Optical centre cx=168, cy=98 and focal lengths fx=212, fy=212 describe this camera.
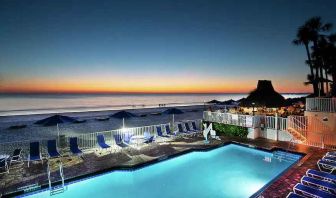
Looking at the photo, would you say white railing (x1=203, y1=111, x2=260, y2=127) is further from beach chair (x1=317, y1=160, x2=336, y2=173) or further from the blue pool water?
beach chair (x1=317, y1=160, x2=336, y2=173)

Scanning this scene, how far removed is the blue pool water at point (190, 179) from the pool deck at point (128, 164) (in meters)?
0.36

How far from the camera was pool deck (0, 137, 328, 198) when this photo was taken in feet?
20.0

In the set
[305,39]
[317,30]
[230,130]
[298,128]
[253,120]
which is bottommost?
[230,130]

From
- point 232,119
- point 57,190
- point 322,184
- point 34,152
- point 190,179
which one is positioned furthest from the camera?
point 232,119

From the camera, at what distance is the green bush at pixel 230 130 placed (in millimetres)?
12117

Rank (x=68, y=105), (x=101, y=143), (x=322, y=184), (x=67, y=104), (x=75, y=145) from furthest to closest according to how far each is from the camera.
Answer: (x=67, y=104), (x=68, y=105), (x=101, y=143), (x=75, y=145), (x=322, y=184)

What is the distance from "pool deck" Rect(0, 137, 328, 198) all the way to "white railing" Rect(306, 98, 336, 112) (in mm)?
1928

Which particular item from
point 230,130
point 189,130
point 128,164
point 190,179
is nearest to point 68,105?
point 189,130

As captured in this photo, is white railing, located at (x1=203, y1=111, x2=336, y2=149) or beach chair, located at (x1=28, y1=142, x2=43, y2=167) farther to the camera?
white railing, located at (x1=203, y1=111, x2=336, y2=149)

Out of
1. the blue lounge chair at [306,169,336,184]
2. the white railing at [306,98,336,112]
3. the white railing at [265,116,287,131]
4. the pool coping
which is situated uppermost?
the white railing at [306,98,336,112]

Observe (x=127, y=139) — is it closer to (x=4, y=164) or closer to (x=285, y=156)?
(x=4, y=164)

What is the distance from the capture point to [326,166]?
23.1 feet

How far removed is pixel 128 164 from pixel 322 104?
30.2 feet

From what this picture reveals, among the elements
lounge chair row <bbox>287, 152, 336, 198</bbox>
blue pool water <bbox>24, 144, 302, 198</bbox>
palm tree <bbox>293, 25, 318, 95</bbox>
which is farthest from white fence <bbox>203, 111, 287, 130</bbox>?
palm tree <bbox>293, 25, 318, 95</bbox>
